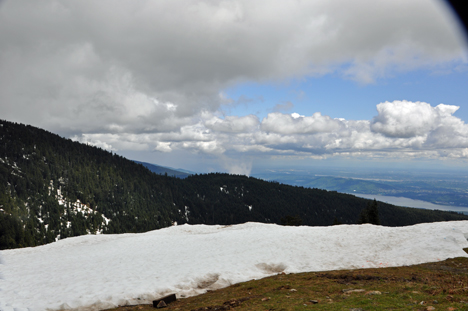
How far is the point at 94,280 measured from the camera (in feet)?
60.3

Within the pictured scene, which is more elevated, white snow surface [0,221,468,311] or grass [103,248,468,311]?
grass [103,248,468,311]

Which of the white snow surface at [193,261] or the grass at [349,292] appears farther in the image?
the white snow surface at [193,261]

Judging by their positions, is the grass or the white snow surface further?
the white snow surface

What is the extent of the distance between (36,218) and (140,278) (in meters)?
160

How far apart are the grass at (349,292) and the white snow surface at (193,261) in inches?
84.9

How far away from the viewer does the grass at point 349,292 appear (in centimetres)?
982

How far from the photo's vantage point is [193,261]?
2253cm

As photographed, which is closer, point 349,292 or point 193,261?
point 349,292

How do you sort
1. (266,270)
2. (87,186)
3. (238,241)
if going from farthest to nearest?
(87,186) < (238,241) < (266,270)

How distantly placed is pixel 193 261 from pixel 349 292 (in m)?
14.6

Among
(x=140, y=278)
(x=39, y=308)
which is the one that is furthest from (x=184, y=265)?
(x=39, y=308)

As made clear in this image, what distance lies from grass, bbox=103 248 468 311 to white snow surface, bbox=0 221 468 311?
2.16 metres

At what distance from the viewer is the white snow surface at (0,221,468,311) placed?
15992 millimetres

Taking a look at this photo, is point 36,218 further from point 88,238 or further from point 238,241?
point 238,241
